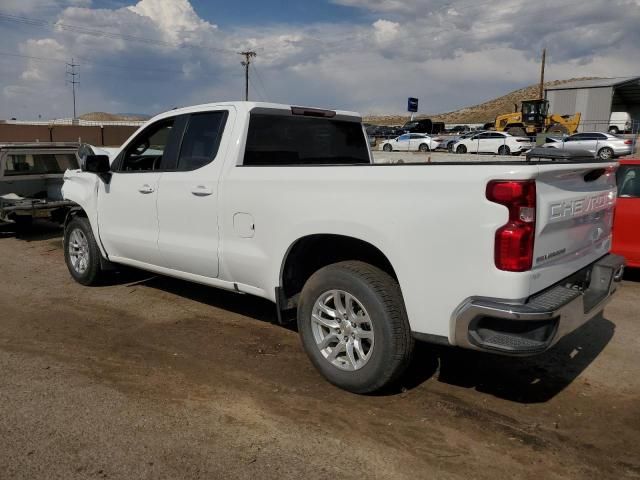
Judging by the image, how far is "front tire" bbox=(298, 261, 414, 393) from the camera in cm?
336

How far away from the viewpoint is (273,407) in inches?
139

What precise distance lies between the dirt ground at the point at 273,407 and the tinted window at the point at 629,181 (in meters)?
1.94

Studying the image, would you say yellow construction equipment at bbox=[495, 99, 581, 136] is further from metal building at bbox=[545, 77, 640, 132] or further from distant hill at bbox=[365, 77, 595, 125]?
distant hill at bbox=[365, 77, 595, 125]

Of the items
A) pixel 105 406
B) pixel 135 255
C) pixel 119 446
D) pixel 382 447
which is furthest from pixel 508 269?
pixel 135 255

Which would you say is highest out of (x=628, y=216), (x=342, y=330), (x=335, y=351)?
(x=628, y=216)

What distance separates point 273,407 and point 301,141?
235cm

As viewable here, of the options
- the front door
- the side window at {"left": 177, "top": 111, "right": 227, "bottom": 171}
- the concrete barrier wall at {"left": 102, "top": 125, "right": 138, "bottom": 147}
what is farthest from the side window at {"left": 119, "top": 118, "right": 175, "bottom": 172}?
the concrete barrier wall at {"left": 102, "top": 125, "right": 138, "bottom": 147}

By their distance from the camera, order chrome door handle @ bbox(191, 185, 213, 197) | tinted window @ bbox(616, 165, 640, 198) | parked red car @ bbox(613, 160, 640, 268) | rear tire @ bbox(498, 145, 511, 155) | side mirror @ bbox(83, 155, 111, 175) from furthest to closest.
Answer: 1. rear tire @ bbox(498, 145, 511, 155)
2. tinted window @ bbox(616, 165, 640, 198)
3. parked red car @ bbox(613, 160, 640, 268)
4. side mirror @ bbox(83, 155, 111, 175)
5. chrome door handle @ bbox(191, 185, 213, 197)

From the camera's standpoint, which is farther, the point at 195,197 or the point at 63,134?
the point at 63,134

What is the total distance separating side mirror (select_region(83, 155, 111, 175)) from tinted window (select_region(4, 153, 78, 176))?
17.5 ft

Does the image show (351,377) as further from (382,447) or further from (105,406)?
(105,406)

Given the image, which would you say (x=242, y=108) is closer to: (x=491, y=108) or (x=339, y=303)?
(x=339, y=303)

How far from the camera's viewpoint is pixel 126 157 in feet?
18.2

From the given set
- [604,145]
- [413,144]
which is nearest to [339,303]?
[604,145]
